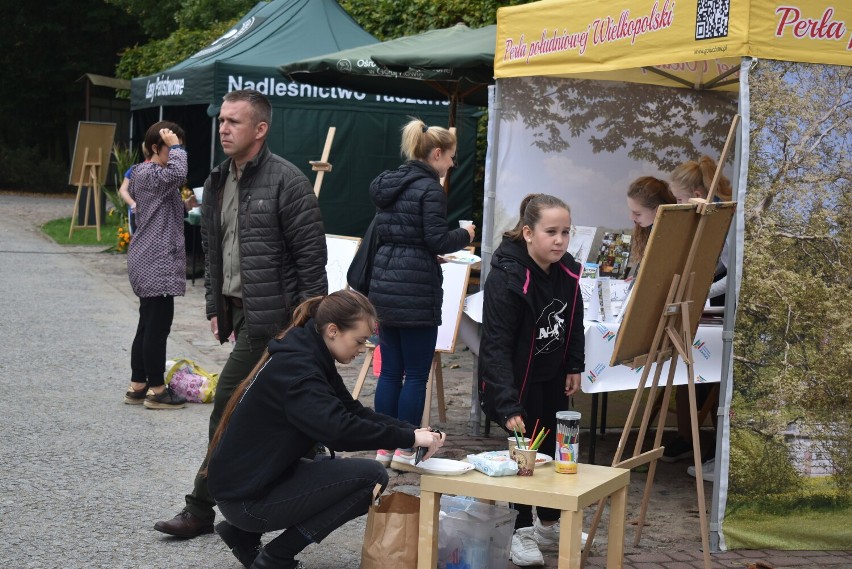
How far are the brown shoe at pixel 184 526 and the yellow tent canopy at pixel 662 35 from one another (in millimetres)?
2986

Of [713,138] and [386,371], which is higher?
[713,138]

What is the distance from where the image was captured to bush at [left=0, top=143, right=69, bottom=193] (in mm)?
32969

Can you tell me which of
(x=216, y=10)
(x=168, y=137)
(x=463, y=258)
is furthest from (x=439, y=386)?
(x=216, y=10)

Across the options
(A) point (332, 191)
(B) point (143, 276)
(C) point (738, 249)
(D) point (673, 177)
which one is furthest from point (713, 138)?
(A) point (332, 191)

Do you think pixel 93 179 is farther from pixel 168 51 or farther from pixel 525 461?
pixel 525 461

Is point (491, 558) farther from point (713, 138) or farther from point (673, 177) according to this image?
point (713, 138)

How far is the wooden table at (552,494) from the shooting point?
12.3 ft

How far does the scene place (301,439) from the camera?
416 cm

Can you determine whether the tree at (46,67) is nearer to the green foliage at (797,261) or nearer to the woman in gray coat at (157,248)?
the woman in gray coat at (157,248)

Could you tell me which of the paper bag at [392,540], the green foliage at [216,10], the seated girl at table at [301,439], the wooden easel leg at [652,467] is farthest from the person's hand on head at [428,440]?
the green foliage at [216,10]

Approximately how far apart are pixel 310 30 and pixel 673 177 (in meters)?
8.70

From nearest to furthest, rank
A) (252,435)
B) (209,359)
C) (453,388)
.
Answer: (252,435) < (453,388) < (209,359)

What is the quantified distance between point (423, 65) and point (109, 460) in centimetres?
379

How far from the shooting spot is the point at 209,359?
920cm
